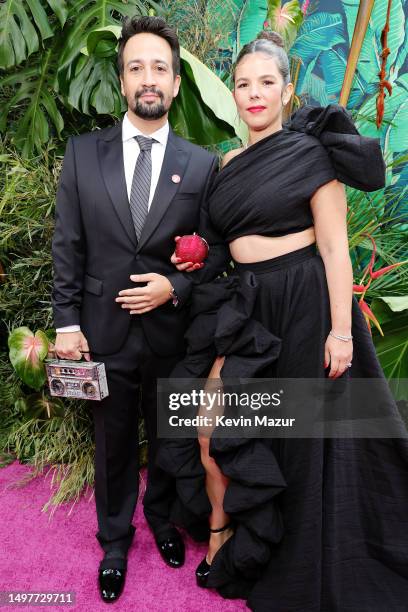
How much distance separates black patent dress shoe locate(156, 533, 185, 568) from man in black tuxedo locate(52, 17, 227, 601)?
0.19m

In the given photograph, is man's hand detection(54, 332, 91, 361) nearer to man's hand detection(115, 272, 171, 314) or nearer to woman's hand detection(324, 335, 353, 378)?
man's hand detection(115, 272, 171, 314)

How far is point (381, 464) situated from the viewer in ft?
5.95

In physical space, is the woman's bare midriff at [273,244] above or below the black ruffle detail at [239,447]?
above

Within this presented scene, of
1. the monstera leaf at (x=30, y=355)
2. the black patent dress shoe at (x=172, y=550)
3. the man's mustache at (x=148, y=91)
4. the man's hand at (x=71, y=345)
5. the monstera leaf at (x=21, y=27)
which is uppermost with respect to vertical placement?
the monstera leaf at (x=21, y=27)

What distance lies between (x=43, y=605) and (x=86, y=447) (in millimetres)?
941

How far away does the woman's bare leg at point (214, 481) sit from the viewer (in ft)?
6.02

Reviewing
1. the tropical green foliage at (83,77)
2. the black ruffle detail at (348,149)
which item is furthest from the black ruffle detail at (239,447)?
the tropical green foliage at (83,77)

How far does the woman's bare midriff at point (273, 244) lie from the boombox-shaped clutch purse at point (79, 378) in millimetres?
673

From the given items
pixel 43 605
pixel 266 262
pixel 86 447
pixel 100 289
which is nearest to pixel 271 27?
pixel 266 262

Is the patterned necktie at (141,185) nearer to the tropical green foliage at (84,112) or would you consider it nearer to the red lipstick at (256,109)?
the red lipstick at (256,109)

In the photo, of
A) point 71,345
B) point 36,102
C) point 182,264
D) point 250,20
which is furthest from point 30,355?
point 250,20

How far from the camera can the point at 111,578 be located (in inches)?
76.0

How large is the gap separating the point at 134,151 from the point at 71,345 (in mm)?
747

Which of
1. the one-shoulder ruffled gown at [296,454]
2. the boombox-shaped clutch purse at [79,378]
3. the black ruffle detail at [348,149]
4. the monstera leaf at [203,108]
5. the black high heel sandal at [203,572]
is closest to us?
the black ruffle detail at [348,149]
